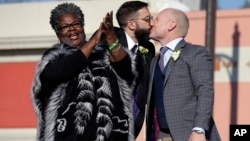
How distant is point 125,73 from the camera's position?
14.6ft

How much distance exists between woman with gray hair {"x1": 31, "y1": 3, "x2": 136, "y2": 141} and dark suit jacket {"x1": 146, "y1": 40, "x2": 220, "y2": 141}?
295 mm

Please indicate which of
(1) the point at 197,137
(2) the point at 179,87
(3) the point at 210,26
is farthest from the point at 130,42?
(3) the point at 210,26

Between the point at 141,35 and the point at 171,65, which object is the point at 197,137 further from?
the point at 141,35

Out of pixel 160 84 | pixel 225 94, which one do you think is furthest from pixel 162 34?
pixel 225 94

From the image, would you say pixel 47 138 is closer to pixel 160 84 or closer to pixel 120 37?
pixel 160 84

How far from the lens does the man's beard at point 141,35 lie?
17.7 ft

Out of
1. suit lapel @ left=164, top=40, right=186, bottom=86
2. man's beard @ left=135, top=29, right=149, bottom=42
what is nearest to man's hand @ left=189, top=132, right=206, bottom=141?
suit lapel @ left=164, top=40, right=186, bottom=86

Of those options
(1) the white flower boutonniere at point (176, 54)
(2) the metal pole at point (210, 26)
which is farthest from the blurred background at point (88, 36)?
(1) the white flower boutonniere at point (176, 54)

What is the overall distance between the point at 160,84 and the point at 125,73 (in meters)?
0.39

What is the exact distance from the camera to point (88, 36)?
12219 mm

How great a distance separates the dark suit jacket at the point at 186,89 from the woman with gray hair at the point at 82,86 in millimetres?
295

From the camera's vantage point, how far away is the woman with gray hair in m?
4.32

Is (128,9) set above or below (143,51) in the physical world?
above

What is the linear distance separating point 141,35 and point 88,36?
22.3 feet
